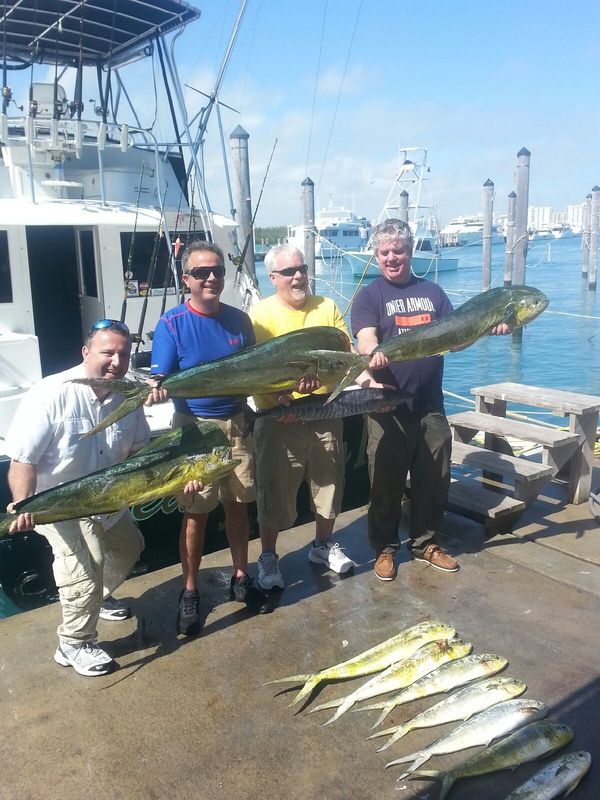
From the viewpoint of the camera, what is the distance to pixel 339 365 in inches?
124

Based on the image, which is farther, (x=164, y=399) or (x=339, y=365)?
(x=339, y=365)

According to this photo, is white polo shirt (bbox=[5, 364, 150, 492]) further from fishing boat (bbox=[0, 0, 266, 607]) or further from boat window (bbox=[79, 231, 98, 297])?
boat window (bbox=[79, 231, 98, 297])

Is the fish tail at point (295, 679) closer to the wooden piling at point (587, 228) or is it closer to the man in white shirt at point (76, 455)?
the man in white shirt at point (76, 455)

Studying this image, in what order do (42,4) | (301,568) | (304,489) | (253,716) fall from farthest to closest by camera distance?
(42,4)
(304,489)
(301,568)
(253,716)

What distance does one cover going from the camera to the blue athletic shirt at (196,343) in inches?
130

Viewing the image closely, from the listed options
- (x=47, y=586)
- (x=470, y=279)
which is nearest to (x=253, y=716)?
(x=47, y=586)

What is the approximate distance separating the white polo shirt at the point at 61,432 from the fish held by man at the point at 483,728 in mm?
1756

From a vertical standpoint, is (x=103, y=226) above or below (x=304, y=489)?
above

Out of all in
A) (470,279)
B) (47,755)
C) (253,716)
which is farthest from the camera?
(470,279)

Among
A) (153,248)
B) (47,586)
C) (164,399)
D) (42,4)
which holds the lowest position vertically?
(47,586)

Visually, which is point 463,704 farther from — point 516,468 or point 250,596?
point 516,468

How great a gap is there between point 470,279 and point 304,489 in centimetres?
4388

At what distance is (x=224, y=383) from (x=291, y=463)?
102 centimetres

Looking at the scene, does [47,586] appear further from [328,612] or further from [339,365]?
[339,365]
